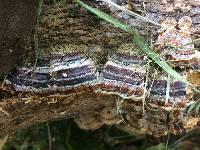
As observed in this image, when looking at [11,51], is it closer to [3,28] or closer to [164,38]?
[3,28]

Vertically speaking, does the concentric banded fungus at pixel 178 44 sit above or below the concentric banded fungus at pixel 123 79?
above

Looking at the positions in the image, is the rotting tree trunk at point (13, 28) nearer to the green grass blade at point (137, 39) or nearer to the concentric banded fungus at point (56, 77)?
the concentric banded fungus at point (56, 77)

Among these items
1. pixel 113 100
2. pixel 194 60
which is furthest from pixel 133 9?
pixel 113 100

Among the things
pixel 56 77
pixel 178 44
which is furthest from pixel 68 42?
pixel 178 44

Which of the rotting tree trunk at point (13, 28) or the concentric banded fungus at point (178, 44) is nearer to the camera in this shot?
the rotting tree trunk at point (13, 28)

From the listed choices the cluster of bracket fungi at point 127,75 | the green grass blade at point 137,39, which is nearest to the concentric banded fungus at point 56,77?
the cluster of bracket fungi at point 127,75
